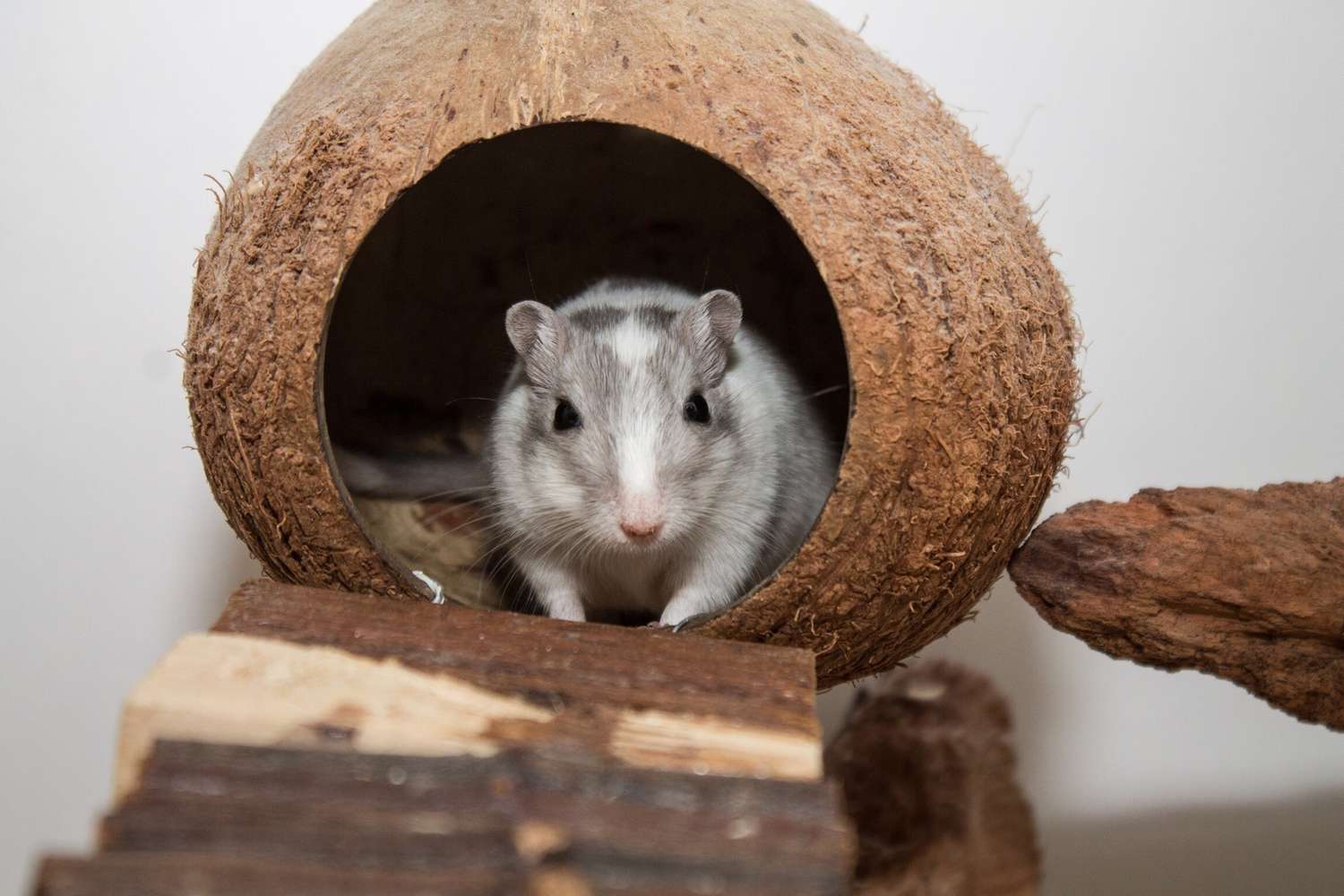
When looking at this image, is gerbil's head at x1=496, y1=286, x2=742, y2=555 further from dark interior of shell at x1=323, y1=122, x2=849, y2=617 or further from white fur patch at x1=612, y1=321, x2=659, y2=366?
dark interior of shell at x1=323, y1=122, x2=849, y2=617

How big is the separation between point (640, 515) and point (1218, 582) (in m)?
1.22

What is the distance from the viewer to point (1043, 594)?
2518mm

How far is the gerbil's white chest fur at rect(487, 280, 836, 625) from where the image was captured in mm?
2539

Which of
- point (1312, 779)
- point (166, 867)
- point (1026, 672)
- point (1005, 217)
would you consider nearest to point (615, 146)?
point (1005, 217)

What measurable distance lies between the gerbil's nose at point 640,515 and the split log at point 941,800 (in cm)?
67

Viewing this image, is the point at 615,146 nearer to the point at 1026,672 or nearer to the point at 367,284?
the point at 367,284

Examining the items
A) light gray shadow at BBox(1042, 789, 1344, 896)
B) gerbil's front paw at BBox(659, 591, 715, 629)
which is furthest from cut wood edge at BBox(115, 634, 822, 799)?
light gray shadow at BBox(1042, 789, 1344, 896)

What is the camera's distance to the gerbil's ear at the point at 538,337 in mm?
2703

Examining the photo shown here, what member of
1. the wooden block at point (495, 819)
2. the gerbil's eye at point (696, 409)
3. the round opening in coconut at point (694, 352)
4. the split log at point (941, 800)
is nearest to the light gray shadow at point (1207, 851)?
the split log at point (941, 800)

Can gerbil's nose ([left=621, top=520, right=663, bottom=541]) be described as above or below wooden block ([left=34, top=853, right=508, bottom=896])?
above

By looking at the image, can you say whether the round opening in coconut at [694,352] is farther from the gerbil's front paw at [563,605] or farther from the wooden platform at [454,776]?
the wooden platform at [454,776]

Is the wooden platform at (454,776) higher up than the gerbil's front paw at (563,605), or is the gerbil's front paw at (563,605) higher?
the gerbil's front paw at (563,605)

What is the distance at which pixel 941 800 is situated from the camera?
2.37 metres

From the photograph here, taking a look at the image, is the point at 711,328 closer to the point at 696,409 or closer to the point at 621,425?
the point at 696,409
